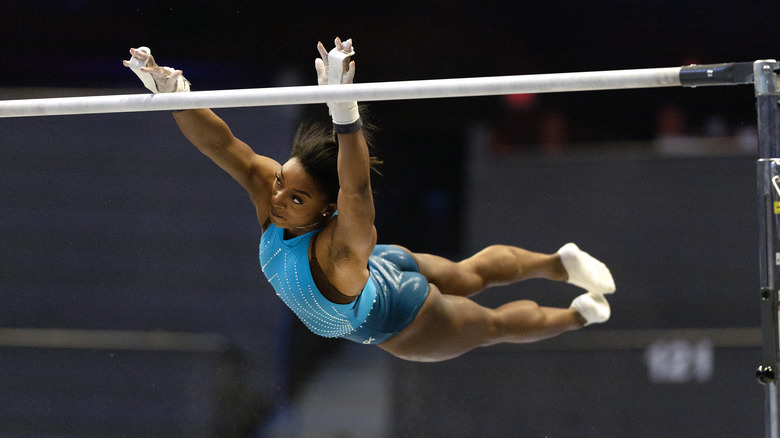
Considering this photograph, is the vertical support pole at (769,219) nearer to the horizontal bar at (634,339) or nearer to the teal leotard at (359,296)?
the teal leotard at (359,296)

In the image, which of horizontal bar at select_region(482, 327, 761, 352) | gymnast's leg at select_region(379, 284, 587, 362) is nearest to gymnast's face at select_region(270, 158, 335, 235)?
gymnast's leg at select_region(379, 284, 587, 362)

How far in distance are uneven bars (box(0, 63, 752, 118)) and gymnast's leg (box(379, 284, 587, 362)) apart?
2.81ft

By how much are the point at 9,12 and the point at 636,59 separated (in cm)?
336

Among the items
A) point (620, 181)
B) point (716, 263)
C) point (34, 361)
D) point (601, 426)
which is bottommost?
point (601, 426)

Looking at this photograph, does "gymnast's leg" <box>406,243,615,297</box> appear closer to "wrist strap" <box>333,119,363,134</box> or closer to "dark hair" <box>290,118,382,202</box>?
"dark hair" <box>290,118,382,202</box>

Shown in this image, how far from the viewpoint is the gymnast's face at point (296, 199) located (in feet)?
6.81

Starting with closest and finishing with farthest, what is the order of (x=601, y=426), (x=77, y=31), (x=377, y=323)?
(x=377, y=323)
(x=601, y=426)
(x=77, y=31)

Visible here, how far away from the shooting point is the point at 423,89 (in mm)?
1800

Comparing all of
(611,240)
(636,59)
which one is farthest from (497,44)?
(611,240)

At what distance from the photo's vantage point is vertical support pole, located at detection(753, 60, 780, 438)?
1668 mm

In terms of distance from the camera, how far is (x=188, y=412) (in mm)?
3883

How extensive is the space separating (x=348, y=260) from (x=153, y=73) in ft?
2.42

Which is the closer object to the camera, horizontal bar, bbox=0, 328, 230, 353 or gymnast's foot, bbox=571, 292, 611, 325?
gymnast's foot, bbox=571, 292, 611, 325

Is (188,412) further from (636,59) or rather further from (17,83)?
(636,59)
